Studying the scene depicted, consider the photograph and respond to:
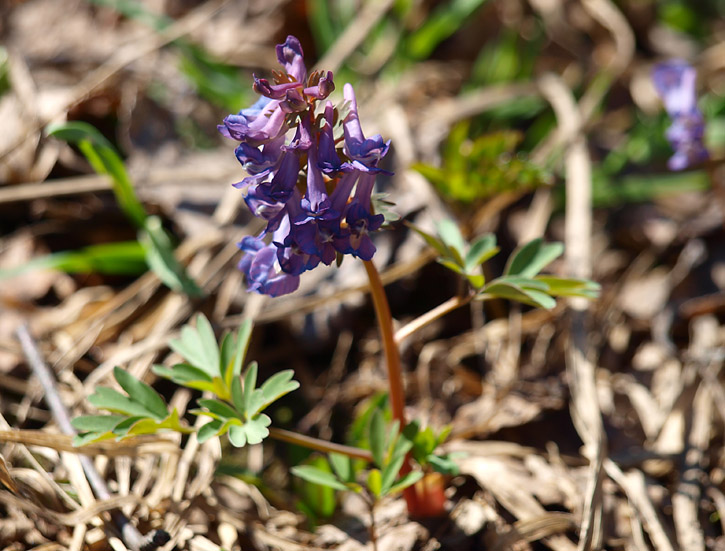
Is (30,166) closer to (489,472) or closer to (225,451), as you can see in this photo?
(225,451)

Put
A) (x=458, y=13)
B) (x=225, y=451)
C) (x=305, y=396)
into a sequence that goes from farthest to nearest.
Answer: (x=458, y=13)
(x=305, y=396)
(x=225, y=451)

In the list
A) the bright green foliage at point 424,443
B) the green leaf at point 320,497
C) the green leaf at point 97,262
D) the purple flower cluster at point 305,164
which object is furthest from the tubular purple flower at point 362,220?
the green leaf at point 97,262

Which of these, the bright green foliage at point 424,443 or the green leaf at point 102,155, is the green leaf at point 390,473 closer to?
the bright green foliage at point 424,443

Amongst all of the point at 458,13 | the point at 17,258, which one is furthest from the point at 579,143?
the point at 17,258

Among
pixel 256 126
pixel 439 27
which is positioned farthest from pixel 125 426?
pixel 439 27

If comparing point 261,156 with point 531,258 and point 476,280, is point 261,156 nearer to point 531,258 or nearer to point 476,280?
point 476,280

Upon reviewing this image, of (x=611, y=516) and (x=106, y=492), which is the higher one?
(x=106, y=492)

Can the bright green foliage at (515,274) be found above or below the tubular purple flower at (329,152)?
below
